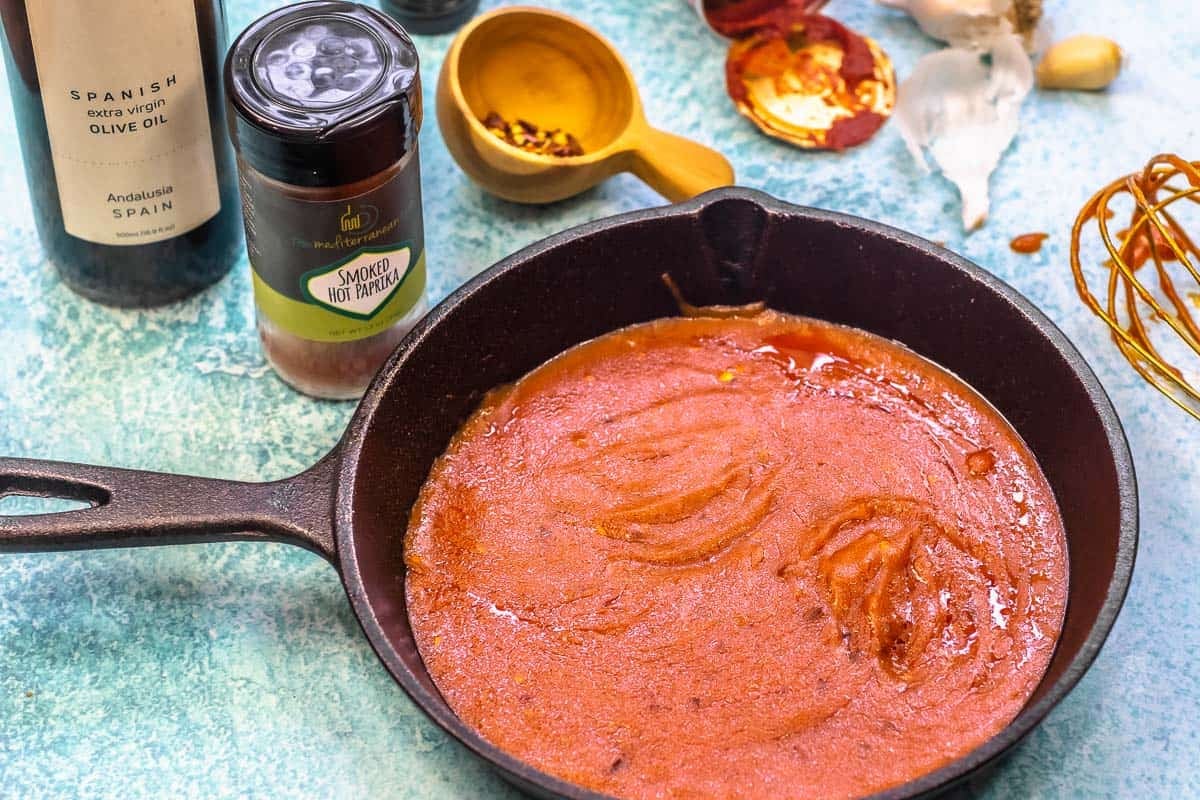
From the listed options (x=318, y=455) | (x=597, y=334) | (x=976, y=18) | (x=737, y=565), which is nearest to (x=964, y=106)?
(x=976, y=18)

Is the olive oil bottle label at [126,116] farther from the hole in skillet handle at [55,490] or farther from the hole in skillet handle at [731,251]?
the hole in skillet handle at [731,251]

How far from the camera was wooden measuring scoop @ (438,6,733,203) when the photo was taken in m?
1.46

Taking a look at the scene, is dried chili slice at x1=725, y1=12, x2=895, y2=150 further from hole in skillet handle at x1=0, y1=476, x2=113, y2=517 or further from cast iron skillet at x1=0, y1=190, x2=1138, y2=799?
hole in skillet handle at x1=0, y1=476, x2=113, y2=517

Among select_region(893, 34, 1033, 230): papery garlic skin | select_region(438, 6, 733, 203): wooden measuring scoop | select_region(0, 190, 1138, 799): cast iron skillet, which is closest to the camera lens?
select_region(0, 190, 1138, 799): cast iron skillet

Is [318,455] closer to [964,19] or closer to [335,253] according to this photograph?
[335,253]

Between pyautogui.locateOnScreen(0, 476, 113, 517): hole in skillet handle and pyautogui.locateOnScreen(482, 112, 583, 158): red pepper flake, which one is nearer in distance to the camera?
pyautogui.locateOnScreen(0, 476, 113, 517): hole in skillet handle

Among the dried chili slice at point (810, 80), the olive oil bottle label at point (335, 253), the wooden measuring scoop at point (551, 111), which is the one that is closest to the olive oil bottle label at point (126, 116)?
the olive oil bottle label at point (335, 253)

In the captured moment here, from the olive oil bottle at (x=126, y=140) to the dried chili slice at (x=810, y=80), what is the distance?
58 cm

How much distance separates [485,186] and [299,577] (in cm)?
47

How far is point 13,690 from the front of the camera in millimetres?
1160

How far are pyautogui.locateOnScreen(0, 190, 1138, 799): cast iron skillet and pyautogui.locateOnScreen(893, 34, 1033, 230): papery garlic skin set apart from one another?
282 millimetres

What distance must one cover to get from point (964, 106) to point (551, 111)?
453mm

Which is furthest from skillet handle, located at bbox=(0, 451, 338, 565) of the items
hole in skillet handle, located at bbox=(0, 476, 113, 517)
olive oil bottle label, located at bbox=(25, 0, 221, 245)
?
olive oil bottle label, located at bbox=(25, 0, 221, 245)

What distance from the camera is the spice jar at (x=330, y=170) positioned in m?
1.13
